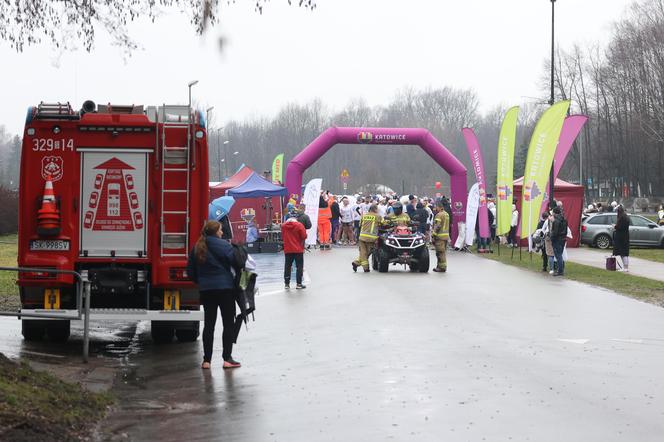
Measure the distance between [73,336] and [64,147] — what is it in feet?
9.95

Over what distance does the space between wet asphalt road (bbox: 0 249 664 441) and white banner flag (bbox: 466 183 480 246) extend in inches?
737

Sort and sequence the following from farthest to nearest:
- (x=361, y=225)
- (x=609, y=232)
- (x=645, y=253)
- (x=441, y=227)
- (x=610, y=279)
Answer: (x=609, y=232), (x=645, y=253), (x=441, y=227), (x=361, y=225), (x=610, y=279)

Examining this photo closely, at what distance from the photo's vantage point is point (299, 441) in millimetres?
8086

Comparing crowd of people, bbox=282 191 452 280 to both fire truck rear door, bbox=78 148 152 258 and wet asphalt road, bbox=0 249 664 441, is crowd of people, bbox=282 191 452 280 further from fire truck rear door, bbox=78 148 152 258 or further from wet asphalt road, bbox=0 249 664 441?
fire truck rear door, bbox=78 148 152 258

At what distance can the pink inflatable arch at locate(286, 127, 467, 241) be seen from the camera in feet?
134

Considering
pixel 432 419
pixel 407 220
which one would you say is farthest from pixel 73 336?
pixel 407 220

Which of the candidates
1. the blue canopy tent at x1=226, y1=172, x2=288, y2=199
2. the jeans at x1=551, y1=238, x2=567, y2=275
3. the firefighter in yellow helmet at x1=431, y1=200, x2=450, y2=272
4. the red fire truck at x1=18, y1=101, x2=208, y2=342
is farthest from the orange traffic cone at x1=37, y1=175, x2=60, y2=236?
the blue canopy tent at x1=226, y1=172, x2=288, y2=199

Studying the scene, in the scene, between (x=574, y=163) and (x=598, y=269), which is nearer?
(x=598, y=269)

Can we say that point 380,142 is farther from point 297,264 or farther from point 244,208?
point 297,264

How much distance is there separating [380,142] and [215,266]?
30.9m

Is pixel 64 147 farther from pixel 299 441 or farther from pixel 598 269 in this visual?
pixel 598 269

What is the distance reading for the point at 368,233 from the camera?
26.4m

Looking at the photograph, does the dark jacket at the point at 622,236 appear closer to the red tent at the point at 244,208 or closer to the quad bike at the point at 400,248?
the quad bike at the point at 400,248

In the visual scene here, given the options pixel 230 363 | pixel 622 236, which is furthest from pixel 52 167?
pixel 622 236
